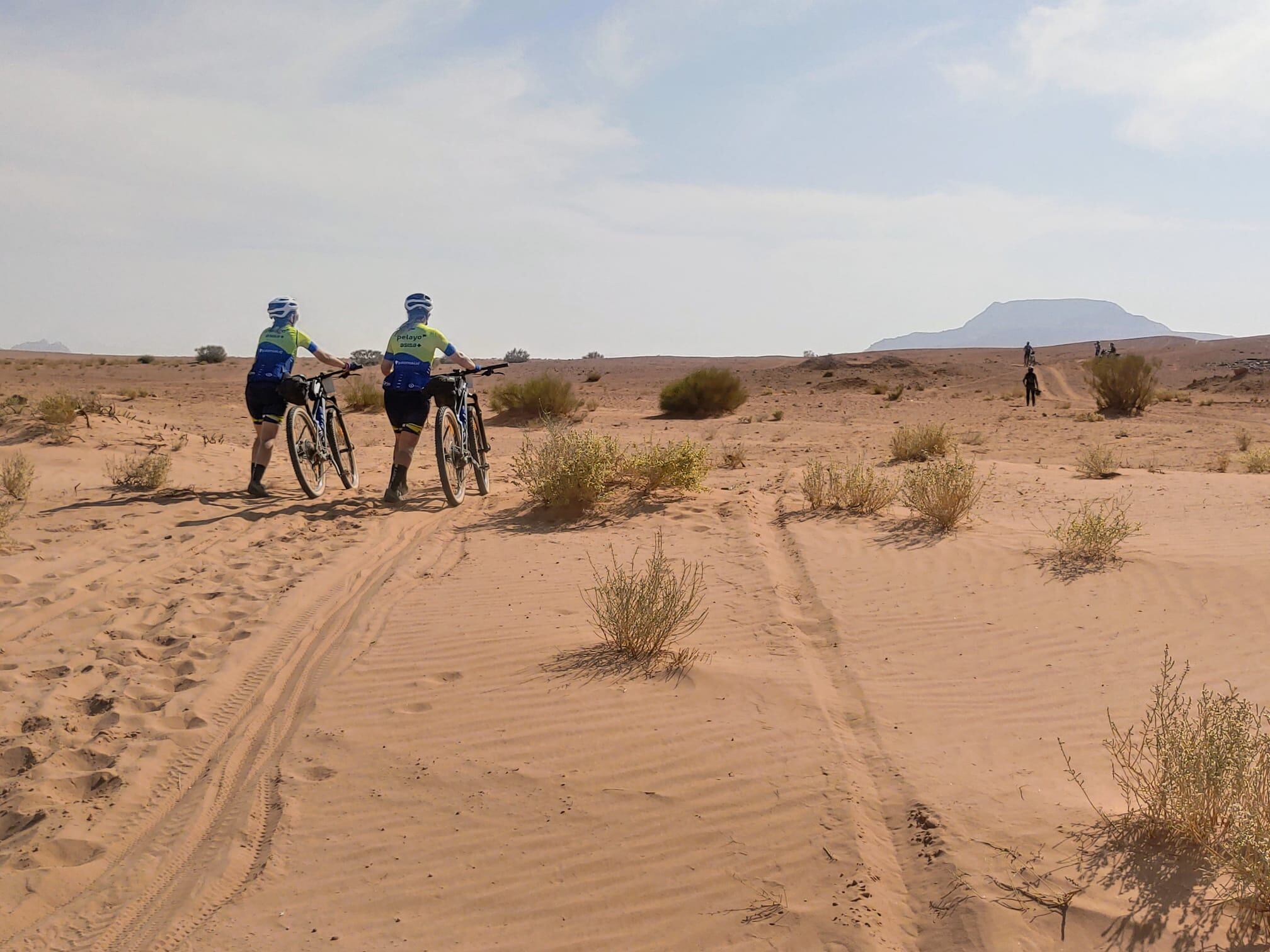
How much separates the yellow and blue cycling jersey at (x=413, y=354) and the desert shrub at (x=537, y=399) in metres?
11.1

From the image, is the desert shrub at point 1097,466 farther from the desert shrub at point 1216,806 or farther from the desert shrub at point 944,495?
the desert shrub at point 1216,806

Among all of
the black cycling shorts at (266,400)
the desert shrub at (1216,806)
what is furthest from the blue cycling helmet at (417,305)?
the desert shrub at (1216,806)

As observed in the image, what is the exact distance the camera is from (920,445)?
13656 millimetres

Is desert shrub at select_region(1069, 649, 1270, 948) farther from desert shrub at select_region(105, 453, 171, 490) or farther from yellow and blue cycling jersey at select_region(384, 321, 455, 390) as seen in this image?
desert shrub at select_region(105, 453, 171, 490)

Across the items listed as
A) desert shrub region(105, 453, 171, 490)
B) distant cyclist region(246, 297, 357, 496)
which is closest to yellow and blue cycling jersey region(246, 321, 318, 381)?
distant cyclist region(246, 297, 357, 496)

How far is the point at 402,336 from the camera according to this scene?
8.83 meters

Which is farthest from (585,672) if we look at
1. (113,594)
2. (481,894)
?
(113,594)

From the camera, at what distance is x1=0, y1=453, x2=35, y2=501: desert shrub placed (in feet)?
28.8

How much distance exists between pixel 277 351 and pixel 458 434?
1890 millimetres

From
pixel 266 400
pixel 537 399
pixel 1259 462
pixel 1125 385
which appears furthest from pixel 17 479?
pixel 1125 385

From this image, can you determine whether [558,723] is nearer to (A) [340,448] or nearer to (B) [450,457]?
(B) [450,457]

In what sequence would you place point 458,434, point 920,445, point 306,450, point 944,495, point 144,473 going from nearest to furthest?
point 944,495 → point 306,450 → point 458,434 → point 144,473 → point 920,445

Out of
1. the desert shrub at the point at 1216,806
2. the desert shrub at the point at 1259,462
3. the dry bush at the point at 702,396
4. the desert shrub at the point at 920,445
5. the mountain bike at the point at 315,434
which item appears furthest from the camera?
the dry bush at the point at 702,396

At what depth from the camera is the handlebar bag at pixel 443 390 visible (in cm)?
894
